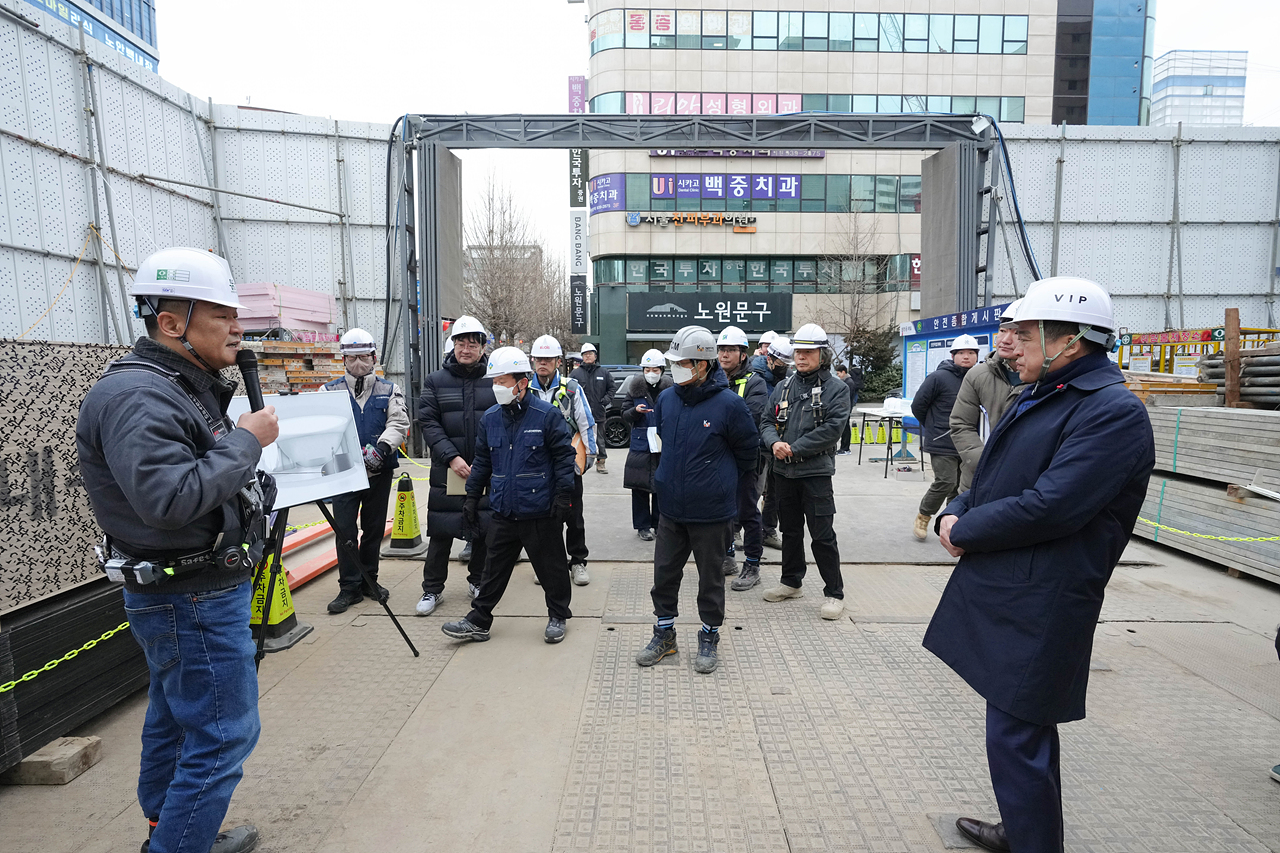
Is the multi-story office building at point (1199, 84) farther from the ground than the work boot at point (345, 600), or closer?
farther from the ground

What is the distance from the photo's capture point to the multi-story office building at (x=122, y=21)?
1978 inches

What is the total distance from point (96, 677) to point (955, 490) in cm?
674

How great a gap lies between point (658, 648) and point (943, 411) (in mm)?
4053

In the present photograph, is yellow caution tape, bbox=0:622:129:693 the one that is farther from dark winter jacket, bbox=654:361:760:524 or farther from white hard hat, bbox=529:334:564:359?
white hard hat, bbox=529:334:564:359

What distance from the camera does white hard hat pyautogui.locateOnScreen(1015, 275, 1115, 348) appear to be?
2.17m

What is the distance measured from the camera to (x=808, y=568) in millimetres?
6082

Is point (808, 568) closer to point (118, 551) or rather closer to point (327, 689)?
point (327, 689)

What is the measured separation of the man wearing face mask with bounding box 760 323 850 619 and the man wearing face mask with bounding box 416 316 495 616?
7.59 feet

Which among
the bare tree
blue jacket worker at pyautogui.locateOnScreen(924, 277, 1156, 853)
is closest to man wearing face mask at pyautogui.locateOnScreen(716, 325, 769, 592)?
blue jacket worker at pyautogui.locateOnScreen(924, 277, 1156, 853)

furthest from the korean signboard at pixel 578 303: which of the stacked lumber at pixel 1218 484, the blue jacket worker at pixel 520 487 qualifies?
the blue jacket worker at pixel 520 487

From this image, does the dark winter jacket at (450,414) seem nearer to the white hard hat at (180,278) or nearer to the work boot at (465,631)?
the work boot at (465,631)

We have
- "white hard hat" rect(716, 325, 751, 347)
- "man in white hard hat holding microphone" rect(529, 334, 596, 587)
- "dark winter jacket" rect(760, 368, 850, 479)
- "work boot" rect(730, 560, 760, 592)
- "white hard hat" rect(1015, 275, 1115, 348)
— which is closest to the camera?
"white hard hat" rect(1015, 275, 1115, 348)

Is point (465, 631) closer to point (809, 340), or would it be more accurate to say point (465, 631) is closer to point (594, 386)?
point (809, 340)

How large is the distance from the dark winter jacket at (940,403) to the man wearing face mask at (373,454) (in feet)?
15.7
